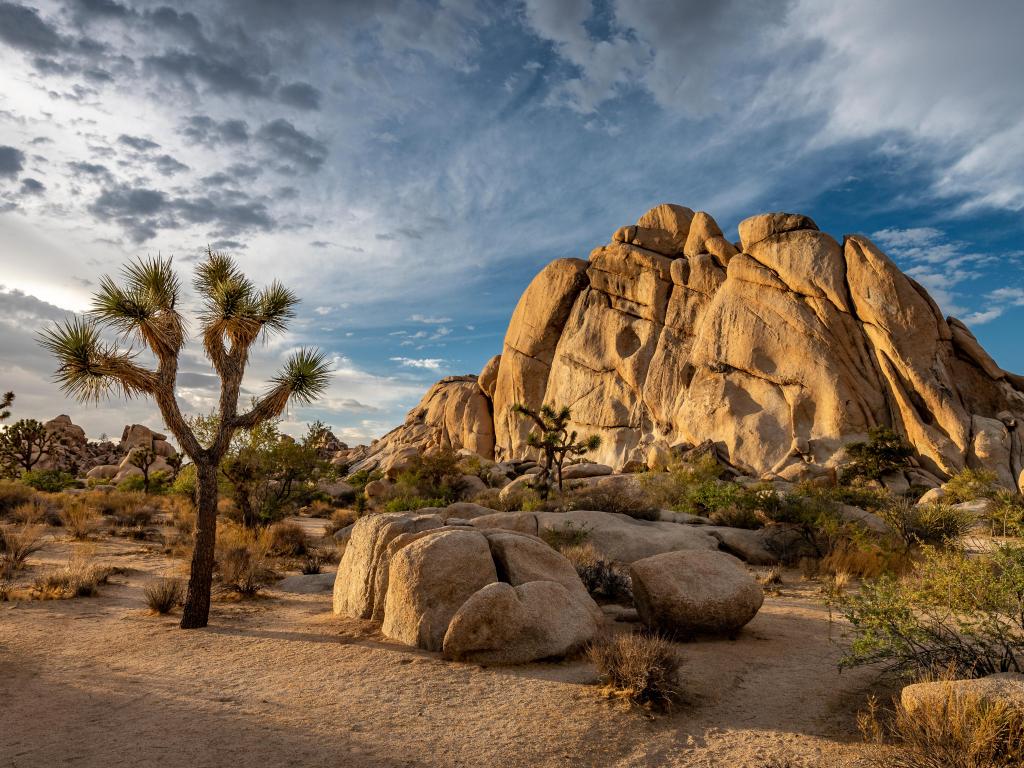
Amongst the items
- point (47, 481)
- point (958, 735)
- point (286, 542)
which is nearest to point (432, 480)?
point (286, 542)

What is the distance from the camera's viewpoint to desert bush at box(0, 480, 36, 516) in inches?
914

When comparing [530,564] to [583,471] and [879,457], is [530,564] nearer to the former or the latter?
[583,471]

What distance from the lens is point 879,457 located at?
30.6 metres

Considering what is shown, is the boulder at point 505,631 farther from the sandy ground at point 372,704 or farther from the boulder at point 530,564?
the boulder at point 530,564

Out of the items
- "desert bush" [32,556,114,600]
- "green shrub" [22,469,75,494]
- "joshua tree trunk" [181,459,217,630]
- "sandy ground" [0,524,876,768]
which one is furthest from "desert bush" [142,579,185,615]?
"green shrub" [22,469,75,494]

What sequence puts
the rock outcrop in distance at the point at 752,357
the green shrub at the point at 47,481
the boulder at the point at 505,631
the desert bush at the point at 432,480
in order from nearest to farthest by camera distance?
the boulder at the point at 505,631, the desert bush at the point at 432,480, the rock outcrop in distance at the point at 752,357, the green shrub at the point at 47,481

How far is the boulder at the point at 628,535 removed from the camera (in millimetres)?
13820

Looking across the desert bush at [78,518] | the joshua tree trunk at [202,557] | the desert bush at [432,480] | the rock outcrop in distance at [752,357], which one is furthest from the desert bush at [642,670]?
the rock outcrop in distance at [752,357]

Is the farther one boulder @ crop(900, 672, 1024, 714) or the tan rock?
the tan rock

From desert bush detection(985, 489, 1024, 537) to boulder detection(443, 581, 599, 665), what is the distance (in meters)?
5.01

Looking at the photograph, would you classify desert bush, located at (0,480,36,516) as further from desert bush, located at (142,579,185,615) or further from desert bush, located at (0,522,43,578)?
desert bush, located at (142,579,185,615)

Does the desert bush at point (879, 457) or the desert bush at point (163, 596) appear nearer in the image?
the desert bush at point (163, 596)

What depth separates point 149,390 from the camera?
9.99 metres

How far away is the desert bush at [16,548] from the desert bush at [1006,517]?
16678 mm
